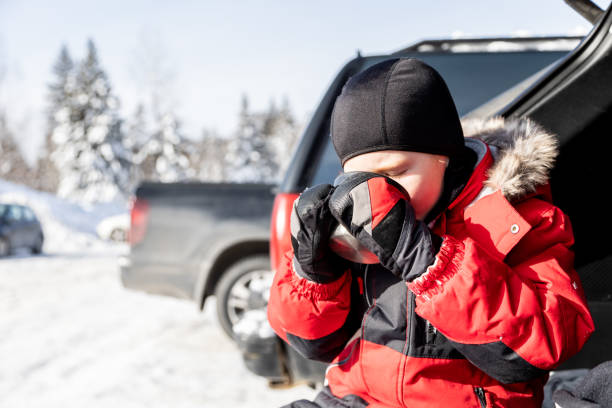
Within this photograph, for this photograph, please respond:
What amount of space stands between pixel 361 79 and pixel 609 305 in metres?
1.37

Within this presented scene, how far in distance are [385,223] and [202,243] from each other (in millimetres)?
3375

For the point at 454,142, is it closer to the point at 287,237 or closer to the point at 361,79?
the point at 361,79

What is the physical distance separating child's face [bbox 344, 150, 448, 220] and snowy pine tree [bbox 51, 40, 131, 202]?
32742 mm

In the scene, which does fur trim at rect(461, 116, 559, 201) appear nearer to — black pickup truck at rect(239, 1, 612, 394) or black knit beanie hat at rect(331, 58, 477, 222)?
black knit beanie hat at rect(331, 58, 477, 222)

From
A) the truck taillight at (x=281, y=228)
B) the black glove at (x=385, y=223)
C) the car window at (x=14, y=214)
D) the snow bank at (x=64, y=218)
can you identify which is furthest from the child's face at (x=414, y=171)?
the snow bank at (x=64, y=218)

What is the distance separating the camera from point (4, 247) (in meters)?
10.5

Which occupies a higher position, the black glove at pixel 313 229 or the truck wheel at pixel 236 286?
the black glove at pixel 313 229

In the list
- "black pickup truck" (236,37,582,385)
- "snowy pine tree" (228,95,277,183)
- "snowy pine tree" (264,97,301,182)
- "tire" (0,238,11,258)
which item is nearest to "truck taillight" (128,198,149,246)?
"black pickup truck" (236,37,582,385)

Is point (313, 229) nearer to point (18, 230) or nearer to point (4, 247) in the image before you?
point (4, 247)

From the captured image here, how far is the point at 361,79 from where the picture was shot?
4.22 feet

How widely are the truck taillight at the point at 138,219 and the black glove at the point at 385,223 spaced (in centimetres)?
362

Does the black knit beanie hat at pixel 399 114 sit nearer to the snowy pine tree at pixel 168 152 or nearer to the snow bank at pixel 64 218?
the snow bank at pixel 64 218

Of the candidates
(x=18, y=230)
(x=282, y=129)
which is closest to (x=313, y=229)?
(x=18, y=230)

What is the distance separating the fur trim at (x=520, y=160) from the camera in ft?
3.90
